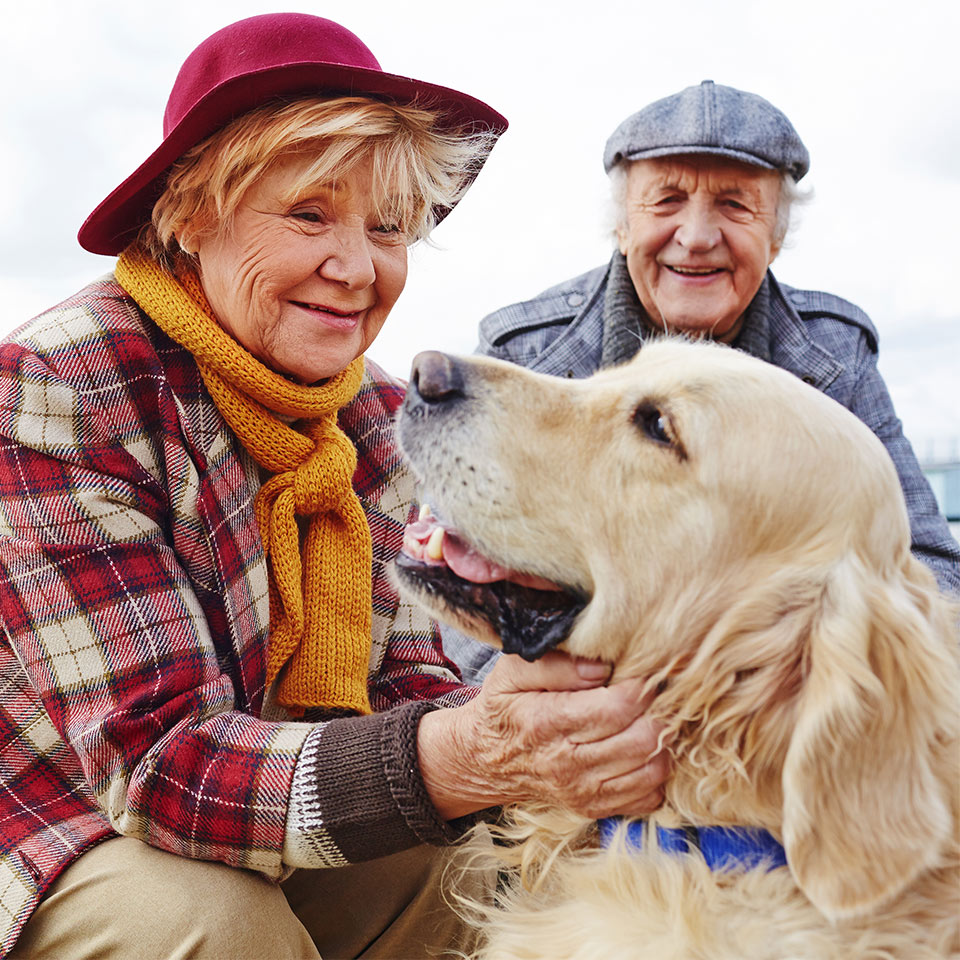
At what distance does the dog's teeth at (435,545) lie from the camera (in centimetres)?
161

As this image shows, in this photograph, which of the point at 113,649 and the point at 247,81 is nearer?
the point at 113,649

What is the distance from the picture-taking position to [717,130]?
3.04 meters

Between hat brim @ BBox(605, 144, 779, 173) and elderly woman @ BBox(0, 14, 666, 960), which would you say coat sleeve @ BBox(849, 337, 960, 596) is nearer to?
hat brim @ BBox(605, 144, 779, 173)

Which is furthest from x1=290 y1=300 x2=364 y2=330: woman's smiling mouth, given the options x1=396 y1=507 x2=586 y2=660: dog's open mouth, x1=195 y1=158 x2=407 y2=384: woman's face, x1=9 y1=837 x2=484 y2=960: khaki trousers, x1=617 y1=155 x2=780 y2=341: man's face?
x1=617 y1=155 x2=780 y2=341: man's face

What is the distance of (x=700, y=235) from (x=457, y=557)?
189 centimetres

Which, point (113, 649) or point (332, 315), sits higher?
point (332, 315)

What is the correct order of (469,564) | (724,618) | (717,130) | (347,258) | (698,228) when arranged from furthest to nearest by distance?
(698,228) < (717,130) < (347,258) < (469,564) < (724,618)

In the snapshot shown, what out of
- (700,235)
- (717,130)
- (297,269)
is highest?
(717,130)

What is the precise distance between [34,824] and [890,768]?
143 cm

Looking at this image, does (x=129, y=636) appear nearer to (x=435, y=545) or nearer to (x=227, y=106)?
(x=435, y=545)

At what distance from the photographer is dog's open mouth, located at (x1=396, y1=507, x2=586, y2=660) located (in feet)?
5.08

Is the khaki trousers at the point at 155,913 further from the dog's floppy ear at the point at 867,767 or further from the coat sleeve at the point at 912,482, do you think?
the coat sleeve at the point at 912,482

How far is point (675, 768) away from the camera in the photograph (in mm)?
1524

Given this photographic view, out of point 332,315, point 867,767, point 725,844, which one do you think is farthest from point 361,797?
point 332,315
